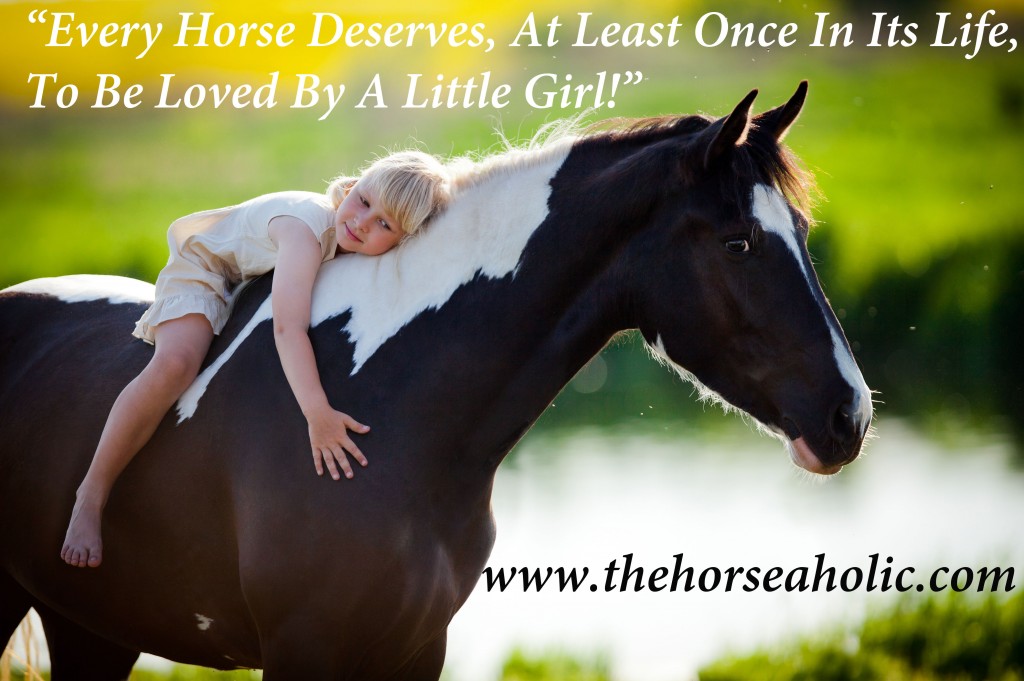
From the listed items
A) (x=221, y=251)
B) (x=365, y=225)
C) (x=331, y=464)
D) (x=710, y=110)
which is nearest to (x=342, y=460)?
(x=331, y=464)

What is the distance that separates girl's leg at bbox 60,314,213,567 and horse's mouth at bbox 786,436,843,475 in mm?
1610

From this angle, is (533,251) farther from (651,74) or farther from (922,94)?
(922,94)

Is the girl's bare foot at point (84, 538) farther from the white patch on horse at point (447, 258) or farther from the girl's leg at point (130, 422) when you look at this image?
the white patch on horse at point (447, 258)

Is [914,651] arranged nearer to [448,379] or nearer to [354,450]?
[448,379]

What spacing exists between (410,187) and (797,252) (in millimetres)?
1000

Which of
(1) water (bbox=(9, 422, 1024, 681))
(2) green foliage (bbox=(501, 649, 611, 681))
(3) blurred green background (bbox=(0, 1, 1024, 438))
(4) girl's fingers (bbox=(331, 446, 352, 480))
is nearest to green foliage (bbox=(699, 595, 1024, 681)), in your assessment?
(1) water (bbox=(9, 422, 1024, 681))

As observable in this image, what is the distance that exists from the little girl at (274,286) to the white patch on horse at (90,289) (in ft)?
1.64

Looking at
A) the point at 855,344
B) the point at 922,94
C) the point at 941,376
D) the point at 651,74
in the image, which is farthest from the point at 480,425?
the point at 922,94

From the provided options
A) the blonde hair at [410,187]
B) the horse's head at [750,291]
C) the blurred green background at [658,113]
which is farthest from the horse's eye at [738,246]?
the blurred green background at [658,113]

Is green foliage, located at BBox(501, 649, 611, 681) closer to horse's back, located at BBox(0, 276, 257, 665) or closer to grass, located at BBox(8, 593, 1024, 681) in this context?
grass, located at BBox(8, 593, 1024, 681)

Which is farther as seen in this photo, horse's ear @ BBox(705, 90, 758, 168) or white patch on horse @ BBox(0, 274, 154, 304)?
white patch on horse @ BBox(0, 274, 154, 304)

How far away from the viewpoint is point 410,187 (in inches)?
103

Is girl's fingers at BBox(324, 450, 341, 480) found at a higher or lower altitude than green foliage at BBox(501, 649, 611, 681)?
higher

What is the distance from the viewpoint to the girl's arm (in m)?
2.46
